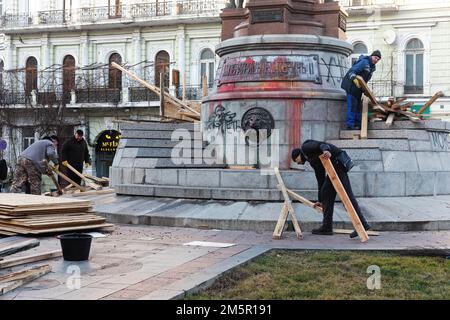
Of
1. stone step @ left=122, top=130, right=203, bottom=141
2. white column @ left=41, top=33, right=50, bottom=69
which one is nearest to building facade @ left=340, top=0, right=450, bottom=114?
white column @ left=41, top=33, right=50, bottom=69

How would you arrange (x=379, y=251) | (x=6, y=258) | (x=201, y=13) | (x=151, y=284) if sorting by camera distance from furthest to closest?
(x=201, y=13) < (x=379, y=251) < (x=6, y=258) < (x=151, y=284)

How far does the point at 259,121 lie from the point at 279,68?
1.20 meters

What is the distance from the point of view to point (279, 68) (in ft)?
45.2

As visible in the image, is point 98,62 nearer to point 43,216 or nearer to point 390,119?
point 390,119

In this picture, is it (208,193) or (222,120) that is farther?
(222,120)

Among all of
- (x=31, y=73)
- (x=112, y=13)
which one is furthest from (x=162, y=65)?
(x=31, y=73)

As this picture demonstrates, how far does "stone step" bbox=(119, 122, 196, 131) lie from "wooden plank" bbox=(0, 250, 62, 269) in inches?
266

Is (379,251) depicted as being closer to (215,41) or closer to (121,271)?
(121,271)

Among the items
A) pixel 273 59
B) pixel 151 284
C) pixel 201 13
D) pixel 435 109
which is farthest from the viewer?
pixel 201 13

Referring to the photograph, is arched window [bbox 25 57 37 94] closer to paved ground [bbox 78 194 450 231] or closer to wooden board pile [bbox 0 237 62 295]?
paved ground [bbox 78 194 450 231]

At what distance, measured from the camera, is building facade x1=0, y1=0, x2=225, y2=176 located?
38.8 meters
